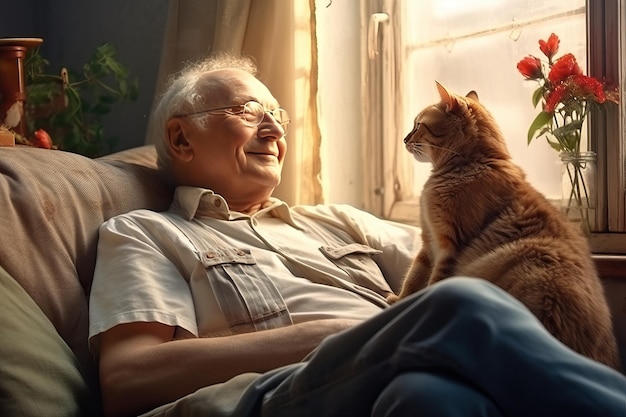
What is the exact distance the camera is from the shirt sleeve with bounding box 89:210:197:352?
4.78ft

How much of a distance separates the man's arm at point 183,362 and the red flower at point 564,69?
0.88m

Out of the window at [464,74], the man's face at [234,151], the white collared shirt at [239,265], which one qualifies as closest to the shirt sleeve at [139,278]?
the white collared shirt at [239,265]

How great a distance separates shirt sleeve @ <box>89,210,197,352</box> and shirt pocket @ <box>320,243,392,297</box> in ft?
1.16

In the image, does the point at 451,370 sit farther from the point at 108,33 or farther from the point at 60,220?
the point at 108,33

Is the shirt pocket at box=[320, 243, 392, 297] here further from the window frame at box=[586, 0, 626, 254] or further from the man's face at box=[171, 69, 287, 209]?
the window frame at box=[586, 0, 626, 254]

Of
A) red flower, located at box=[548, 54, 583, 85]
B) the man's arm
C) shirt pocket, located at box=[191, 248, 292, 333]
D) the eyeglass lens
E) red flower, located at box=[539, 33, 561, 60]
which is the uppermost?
red flower, located at box=[539, 33, 561, 60]

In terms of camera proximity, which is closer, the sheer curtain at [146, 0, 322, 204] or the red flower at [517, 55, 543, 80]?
the red flower at [517, 55, 543, 80]

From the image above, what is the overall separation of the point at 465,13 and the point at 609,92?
56 centimetres

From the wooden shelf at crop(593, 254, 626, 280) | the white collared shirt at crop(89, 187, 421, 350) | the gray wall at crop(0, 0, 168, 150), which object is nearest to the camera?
the white collared shirt at crop(89, 187, 421, 350)

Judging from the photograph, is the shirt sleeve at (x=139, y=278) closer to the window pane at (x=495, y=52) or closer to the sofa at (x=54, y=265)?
the sofa at (x=54, y=265)

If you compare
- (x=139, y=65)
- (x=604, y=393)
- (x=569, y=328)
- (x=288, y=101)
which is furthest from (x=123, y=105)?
(x=604, y=393)

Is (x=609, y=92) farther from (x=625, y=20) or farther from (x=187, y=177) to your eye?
(x=187, y=177)

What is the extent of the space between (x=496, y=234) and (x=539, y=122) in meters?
0.63

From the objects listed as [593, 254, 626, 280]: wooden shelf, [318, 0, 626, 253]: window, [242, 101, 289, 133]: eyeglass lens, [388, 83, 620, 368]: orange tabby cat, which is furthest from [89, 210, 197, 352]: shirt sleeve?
[593, 254, 626, 280]: wooden shelf
